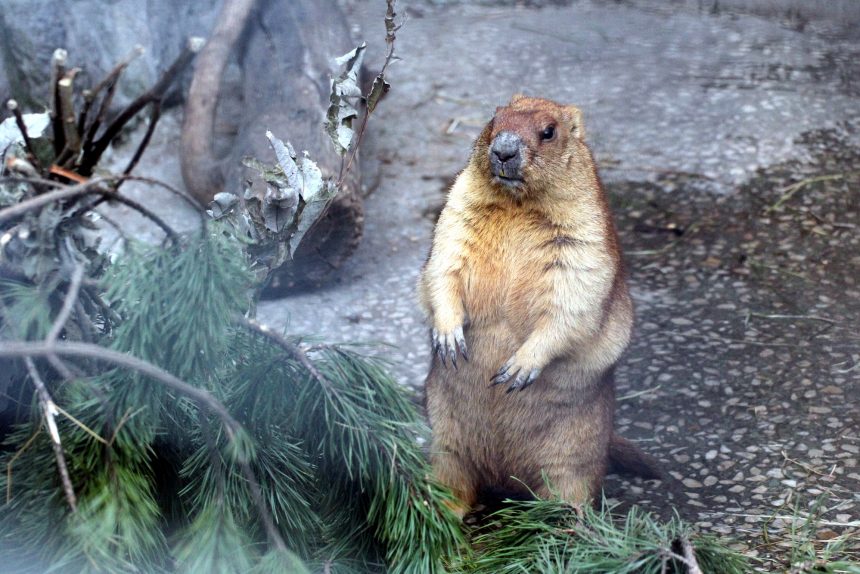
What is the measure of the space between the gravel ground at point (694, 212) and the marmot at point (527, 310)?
494 mm

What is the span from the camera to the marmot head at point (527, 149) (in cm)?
352

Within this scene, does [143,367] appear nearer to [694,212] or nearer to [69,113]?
[69,113]

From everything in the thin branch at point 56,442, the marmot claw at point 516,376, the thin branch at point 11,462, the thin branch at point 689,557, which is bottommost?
the marmot claw at point 516,376

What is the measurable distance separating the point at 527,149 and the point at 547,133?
0.52 feet

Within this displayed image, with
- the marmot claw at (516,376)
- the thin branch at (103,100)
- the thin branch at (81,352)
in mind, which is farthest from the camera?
the marmot claw at (516,376)

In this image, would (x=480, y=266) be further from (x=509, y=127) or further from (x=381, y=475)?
(x=381, y=475)

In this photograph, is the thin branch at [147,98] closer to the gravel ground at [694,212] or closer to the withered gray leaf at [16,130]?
the withered gray leaf at [16,130]

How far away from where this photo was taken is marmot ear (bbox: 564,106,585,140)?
3831 mm

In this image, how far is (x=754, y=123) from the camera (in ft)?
23.3

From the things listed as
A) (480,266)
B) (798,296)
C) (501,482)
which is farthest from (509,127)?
(798,296)

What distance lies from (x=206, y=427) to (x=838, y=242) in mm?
4388

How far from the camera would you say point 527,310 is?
359cm

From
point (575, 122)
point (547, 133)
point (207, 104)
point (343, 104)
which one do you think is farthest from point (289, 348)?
point (207, 104)

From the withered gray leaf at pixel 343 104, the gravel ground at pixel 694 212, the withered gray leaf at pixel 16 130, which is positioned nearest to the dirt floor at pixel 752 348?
the gravel ground at pixel 694 212
